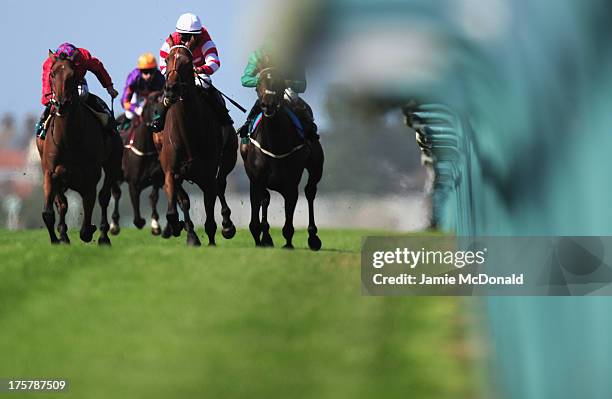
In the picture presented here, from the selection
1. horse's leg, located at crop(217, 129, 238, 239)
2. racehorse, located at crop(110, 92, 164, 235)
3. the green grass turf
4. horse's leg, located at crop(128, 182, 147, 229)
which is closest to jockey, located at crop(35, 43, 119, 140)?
horse's leg, located at crop(217, 129, 238, 239)

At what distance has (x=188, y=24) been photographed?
46.8ft

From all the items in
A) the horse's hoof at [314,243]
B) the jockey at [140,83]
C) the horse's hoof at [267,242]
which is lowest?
the horse's hoof at [267,242]

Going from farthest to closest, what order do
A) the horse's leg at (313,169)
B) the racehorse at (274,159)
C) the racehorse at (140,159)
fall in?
1. the racehorse at (140,159)
2. the horse's leg at (313,169)
3. the racehorse at (274,159)

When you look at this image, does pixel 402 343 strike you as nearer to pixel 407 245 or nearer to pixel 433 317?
pixel 407 245

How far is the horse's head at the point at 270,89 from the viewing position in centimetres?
1373

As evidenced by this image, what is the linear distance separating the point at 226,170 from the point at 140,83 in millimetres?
→ 3928

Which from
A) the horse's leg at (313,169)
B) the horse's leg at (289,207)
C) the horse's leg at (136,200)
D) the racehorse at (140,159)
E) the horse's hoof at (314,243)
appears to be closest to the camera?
the horse's leg at (289,207)

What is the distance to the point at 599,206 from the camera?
4.90 metres

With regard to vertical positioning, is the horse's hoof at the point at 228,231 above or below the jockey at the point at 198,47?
below

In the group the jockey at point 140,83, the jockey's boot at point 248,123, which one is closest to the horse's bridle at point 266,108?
the jockey's boot at point 248,123

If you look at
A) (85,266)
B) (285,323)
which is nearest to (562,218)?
(285,323)

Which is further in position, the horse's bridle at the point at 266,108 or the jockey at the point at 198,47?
the jockey at the point at 198,47

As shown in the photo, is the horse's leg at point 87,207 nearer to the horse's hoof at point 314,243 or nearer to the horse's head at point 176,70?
the horse's head at point 176,70

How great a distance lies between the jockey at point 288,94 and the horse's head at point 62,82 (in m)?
1.84
